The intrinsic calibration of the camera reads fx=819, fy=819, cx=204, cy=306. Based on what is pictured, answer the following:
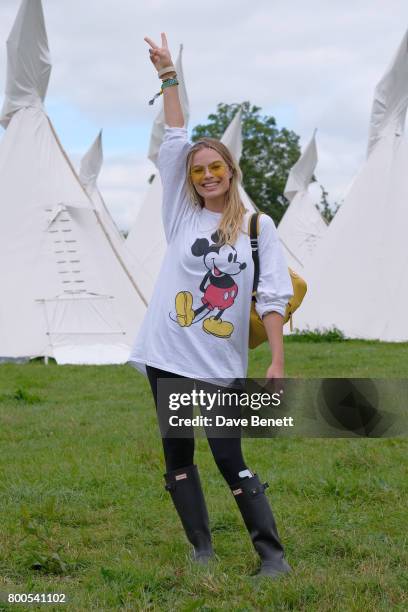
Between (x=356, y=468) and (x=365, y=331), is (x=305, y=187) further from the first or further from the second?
(x=356, y=468)

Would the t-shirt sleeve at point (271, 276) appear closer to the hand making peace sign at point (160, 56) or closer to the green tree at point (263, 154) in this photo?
the hand making peace sign at point (160, 56)

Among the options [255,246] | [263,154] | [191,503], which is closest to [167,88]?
[255,246]

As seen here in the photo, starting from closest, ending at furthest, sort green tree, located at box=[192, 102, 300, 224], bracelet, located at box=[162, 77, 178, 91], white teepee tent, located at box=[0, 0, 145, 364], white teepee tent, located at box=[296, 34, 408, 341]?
1. bracelet, located at box=[162, 77, 178, 91]
2. white teepee tent, located at box=[0, 0, 145, 364]
3. white teepee tent, located at box=[296, 34, 408, 341]
4. green tree, located at box=[192, 102, 300, 224]

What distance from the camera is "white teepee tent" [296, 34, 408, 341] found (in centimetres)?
1125

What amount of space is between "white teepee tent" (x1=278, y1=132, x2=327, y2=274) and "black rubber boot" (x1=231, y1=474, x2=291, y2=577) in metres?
18.9

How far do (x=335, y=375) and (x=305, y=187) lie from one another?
661 inches

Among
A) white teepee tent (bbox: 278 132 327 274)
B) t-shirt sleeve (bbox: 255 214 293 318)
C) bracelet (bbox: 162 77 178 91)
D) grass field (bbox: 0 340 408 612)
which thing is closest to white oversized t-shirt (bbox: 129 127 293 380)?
t-shirt sleeve (bbox: 255 214 293 318)

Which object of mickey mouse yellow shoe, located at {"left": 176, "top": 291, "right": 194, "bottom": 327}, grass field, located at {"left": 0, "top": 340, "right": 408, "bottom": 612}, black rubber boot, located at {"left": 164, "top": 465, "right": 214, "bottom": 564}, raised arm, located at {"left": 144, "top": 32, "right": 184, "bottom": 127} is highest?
raised arm, located at {"left": 144, "top": 32, "right": 184, "bottom": 127}

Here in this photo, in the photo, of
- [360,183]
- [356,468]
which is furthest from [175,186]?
[360,183]

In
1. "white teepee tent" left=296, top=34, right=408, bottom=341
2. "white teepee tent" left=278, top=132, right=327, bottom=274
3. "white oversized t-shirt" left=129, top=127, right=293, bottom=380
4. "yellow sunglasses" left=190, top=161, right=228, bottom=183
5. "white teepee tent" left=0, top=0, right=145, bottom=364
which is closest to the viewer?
"white oversized t-shirt" left=129, top=127, right=293, bottom=380

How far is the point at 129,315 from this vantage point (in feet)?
33.2

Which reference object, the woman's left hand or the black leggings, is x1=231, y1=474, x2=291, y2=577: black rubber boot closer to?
the black leggings

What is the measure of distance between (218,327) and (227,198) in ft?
1.52

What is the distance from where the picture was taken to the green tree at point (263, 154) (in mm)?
35875
